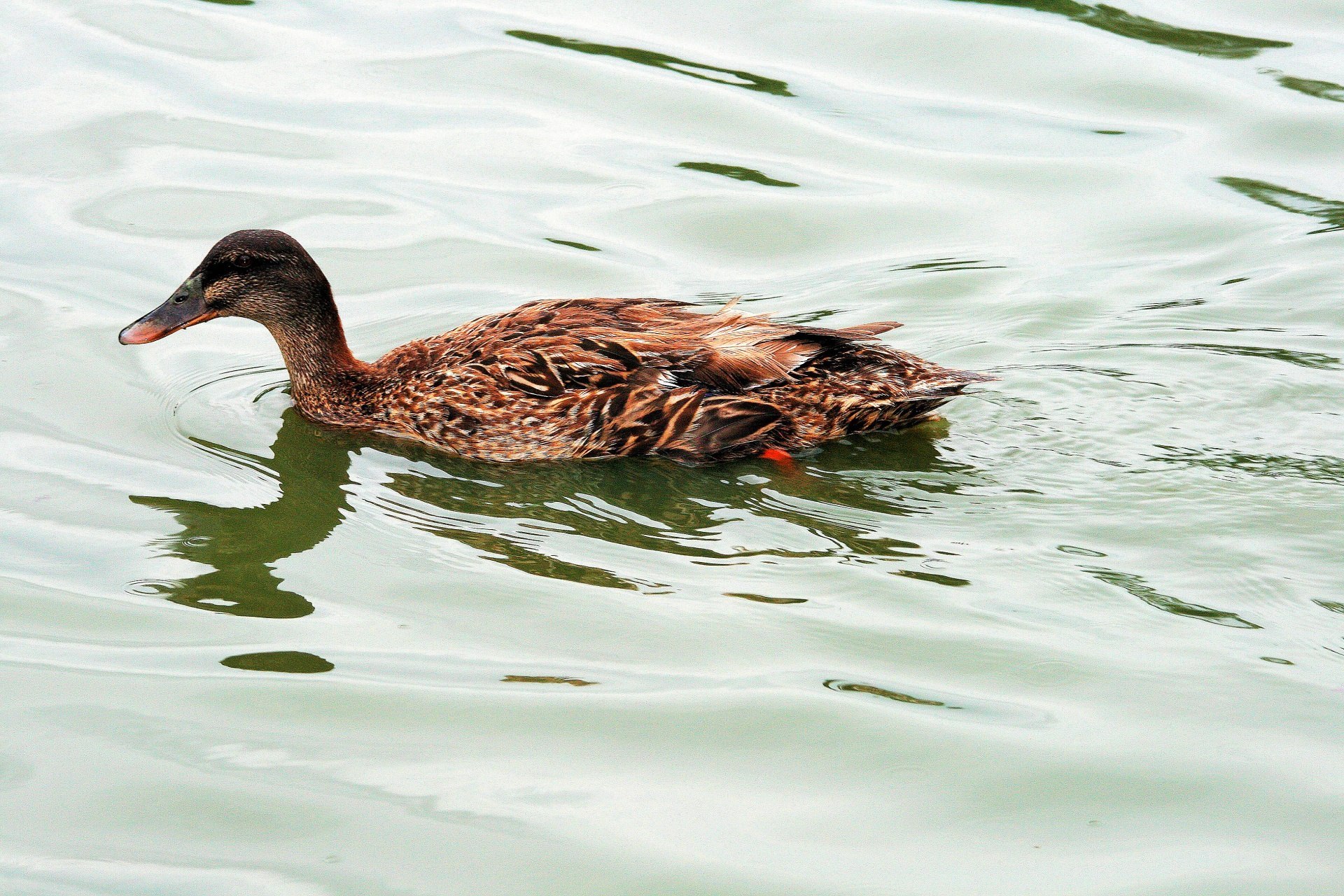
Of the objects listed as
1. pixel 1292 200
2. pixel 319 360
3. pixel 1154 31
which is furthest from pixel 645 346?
pixel 1154 31

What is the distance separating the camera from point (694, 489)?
23.5 ft

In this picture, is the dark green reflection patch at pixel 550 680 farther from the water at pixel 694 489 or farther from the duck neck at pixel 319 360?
the duck neck at pixel 319 360

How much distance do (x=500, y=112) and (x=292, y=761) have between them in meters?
7.24

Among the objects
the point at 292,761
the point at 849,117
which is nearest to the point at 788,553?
the point at 292,761

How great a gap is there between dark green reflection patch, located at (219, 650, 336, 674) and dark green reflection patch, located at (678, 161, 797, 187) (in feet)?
18.8

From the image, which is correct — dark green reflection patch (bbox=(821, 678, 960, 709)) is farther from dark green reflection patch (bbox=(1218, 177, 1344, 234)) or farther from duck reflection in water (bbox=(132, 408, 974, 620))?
dark green reflection patch (bbox=(1218, 177, 1344, 234))

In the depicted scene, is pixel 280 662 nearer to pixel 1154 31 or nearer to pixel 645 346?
pixel 645 346

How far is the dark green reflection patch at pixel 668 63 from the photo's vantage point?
1197 centimetres

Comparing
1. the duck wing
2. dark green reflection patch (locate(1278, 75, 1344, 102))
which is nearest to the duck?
the duck wing

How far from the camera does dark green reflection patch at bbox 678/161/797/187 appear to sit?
10.7m

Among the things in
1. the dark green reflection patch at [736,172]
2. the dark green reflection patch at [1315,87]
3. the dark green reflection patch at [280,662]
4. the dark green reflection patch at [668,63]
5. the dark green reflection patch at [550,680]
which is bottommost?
the dark green reflection patch at [280,662]

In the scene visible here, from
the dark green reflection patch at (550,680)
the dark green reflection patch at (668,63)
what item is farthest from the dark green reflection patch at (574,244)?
the dark green reflection patch at (550,680)

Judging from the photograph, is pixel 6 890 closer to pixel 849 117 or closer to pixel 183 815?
pixel 183 815

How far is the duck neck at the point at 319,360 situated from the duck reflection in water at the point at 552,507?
0.35 metres
